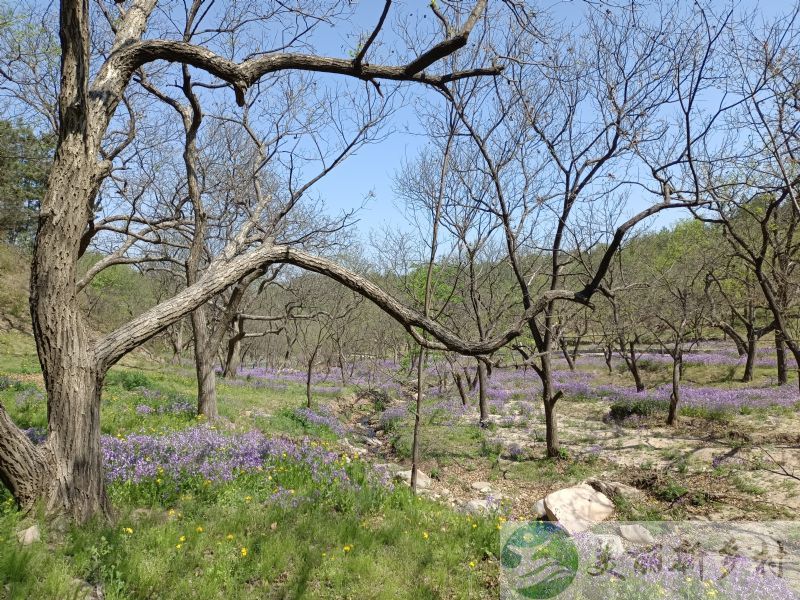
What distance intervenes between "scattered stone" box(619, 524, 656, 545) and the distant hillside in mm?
24850

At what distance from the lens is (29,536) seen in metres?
3.84

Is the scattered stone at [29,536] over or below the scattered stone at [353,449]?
over

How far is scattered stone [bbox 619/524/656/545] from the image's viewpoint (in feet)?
20.2

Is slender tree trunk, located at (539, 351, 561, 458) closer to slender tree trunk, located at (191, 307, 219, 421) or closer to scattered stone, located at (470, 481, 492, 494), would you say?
scattered stone, located at (470, 481, 492, 494)

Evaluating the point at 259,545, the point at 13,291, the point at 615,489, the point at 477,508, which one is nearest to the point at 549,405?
the point at 615,489

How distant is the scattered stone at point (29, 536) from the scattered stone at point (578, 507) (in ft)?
20.2

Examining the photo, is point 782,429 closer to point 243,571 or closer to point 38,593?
point 243,571

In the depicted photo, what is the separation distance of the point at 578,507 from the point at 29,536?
23.8 ft

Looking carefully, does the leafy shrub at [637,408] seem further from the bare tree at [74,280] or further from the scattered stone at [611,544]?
the bare tree at [74,280]

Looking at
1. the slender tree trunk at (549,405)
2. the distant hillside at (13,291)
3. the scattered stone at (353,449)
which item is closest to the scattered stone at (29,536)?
the scattered stone at (353,449)

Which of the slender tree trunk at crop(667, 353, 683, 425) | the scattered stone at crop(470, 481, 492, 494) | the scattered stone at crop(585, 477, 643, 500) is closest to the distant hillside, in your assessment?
the scattered stone at crop(470, 481, 492, 494)

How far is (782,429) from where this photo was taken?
42.4 ft

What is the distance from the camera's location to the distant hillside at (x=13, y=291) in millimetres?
21734

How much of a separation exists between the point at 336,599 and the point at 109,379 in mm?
11797
